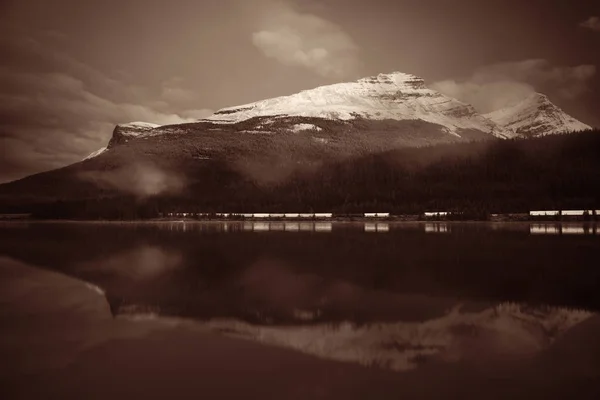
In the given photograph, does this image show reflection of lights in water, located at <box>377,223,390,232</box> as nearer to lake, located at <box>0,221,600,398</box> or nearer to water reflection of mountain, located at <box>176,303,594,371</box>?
lake, located at <box>0,221,600,398</box>

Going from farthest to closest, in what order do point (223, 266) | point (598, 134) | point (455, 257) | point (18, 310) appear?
point (598, 134) → point (455, 257) → point (223, 266) → point (18, 310)

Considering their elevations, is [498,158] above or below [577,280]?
above

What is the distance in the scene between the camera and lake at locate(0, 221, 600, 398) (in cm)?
1173

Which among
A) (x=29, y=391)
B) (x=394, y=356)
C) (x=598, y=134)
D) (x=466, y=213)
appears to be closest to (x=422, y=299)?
(x=394, y=356)

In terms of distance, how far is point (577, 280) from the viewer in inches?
1040

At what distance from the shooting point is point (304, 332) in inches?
649

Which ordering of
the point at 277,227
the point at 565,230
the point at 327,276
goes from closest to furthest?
1. the point at 327,276
2. the point at 565,230
3. the point at 277,227

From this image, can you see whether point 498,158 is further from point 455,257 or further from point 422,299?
point 422,299

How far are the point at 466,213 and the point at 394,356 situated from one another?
14367 cm

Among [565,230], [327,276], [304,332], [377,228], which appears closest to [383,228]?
[377,228]

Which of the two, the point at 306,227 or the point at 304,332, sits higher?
the point at 306,227

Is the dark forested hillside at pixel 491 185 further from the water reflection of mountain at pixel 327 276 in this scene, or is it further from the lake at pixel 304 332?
the lake at pixel 304 332

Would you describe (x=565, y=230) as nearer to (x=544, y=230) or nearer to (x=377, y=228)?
(x=544, y=230)

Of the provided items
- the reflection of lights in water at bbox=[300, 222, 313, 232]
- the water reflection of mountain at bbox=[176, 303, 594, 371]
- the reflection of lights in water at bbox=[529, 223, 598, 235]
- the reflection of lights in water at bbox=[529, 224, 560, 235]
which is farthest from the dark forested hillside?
the water reflection of mountain at bbox=[176, 303, 594, 371]
